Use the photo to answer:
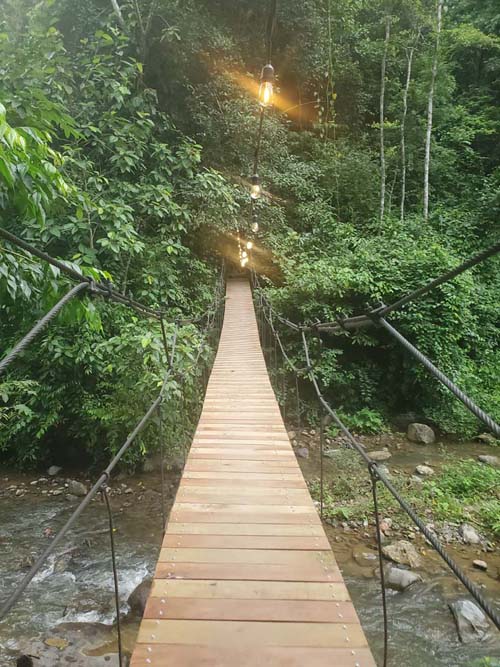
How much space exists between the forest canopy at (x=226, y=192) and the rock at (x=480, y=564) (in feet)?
7.43

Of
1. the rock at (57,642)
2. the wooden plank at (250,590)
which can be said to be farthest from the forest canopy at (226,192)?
the rock at (57,642)

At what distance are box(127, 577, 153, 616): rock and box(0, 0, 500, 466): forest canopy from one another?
1.34 m

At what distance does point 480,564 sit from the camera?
2.88 metres

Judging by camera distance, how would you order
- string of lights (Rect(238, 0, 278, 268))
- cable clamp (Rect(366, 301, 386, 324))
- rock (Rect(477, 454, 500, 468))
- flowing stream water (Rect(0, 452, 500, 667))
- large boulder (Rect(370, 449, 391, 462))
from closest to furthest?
cable clamp (Rect(366, 301, 386, 324)) < flowing stream water (Rect(0, 452, 500, 667)) < string of lights (Rect(238, 0, 278, 268)) < rock (Rect(477, 454, 500, 468)) < large boulder (Rect(370, 449, 391, 462))

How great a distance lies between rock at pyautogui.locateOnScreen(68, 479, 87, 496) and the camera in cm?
380

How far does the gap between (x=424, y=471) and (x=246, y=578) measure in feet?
12.1

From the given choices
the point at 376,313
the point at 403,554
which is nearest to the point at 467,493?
the point at 403,554

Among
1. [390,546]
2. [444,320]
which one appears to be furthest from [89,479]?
[444,320]

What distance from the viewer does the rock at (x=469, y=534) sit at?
10.3 feet

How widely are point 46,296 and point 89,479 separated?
3086 millimetres

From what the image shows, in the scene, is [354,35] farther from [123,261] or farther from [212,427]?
[212,427]

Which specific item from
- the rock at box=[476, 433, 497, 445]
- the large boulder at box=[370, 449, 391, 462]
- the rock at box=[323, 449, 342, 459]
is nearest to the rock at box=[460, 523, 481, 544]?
the large boulder at box=[370, 449, 391, 462]

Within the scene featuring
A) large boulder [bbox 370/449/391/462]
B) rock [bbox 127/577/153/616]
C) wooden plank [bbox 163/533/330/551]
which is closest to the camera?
wooden plank [bbox 163/533/330/551]

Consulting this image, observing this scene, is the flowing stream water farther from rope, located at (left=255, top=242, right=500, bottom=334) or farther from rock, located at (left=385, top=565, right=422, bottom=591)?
rope, located at (left=255, top=242, right=500, bottom=334)
